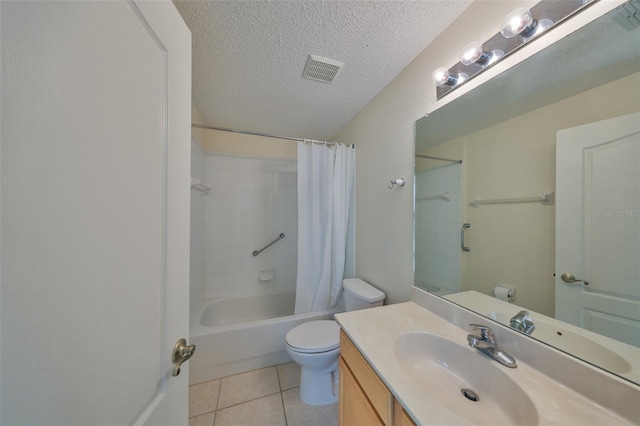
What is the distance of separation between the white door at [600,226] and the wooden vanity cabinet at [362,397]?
654 millimetres

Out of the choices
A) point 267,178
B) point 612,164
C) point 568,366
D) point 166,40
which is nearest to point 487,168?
point 612,164

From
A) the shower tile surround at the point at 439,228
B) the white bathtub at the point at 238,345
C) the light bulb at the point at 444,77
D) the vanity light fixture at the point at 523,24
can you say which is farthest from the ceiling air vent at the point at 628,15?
the white bathtub at the point at 238,345

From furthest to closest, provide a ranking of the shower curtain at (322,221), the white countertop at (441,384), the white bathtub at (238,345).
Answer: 1. the shower curtain at (322,221)
2. the white bathtub at (238,345)
3. the white countertop at (441,384)

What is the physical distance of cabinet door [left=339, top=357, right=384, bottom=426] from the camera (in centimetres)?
73

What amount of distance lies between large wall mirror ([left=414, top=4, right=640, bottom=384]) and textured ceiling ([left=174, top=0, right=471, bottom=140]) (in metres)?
0.48

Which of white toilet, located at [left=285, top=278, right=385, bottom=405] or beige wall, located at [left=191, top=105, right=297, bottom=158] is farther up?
beige wall, located at [left=191, top=105, right=297, bottom=158]

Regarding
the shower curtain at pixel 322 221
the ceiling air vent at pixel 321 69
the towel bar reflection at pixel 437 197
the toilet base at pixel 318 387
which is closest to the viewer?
the towel bar reflection at pixel 437 197

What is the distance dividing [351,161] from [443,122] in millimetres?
912

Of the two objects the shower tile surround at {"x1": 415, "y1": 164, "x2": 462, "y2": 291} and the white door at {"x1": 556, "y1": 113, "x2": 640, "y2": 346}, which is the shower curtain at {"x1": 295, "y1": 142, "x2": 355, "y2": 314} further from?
the white door at {"x1": 556, "y1": 113, "x2": 640, "y2": 346}

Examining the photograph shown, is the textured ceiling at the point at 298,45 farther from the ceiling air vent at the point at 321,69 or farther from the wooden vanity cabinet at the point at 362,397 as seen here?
the wooden vanity cabinet at the point at 362,397

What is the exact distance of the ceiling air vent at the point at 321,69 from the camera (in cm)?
125

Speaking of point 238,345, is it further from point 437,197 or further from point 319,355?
point 437,197

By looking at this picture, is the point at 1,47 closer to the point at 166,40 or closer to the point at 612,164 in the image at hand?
the point at 166,40

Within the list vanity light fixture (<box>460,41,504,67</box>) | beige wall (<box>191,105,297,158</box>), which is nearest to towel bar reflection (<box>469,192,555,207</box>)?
vanity light fixture (<box>460,41,504,67</box>)
